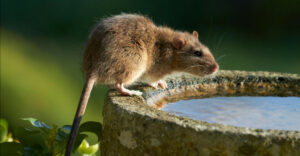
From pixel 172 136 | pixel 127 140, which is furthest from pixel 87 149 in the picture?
pixel 172 136

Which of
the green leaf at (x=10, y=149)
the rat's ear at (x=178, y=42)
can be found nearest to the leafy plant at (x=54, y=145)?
the green leaf at (x=10, y=149)

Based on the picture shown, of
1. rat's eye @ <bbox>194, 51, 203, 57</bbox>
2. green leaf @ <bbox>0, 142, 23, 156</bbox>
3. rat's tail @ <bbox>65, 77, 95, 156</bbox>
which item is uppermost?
rat's eye @ <bbox>194, 51, 203, 57</bbox>

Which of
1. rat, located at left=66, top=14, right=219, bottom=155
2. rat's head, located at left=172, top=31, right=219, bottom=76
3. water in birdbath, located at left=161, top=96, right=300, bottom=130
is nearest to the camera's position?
water in birdbath, located at left=161, top=96, right=300, bottom=130

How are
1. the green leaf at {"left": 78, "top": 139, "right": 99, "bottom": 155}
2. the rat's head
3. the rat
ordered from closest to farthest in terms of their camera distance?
the green leaf at {"left": 78, "top": 139, "right": 99, "bottom": 155} < the rat < the rat's head

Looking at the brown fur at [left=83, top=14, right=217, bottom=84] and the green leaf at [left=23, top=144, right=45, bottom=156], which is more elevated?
the brown fur at [left=83, top=14, right=217, bottom=84]

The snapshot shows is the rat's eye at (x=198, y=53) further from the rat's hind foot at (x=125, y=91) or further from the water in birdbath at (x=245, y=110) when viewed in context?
the rat's hind foot at (x=125, y=91)

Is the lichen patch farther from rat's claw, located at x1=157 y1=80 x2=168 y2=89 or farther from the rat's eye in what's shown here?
the rat's eye

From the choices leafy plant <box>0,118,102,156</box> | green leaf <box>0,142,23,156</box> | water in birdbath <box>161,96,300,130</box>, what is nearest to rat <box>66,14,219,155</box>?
leafy plant <box>0,118,102,156</box>
